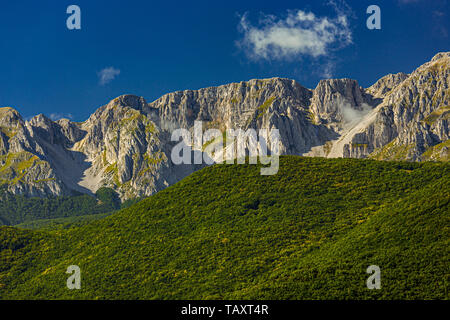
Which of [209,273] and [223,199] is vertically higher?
[223,199]

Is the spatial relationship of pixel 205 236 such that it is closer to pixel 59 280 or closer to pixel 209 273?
pixel 209 273

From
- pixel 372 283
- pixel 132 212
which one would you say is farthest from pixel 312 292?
pixel 132 212

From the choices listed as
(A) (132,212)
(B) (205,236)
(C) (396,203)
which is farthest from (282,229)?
(A) (132,212)

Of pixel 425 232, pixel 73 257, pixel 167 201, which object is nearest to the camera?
pixel 425 232

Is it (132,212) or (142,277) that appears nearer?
(142,277)

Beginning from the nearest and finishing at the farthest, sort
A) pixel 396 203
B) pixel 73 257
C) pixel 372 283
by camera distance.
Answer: pixel 372 283 → pixel 396 203 → pixel 73 257
